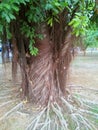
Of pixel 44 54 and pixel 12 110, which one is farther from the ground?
pixel 44 54

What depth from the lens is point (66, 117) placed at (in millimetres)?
3354

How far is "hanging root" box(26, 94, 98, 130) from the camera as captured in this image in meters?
3.09

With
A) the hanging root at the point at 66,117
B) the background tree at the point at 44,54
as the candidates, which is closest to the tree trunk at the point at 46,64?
the background tree at the point at 44,54

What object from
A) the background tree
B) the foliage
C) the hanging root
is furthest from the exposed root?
the foliage

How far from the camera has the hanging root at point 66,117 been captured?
309 cm

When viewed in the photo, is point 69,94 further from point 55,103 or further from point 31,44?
point 31,44

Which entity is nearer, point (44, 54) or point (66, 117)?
point (66, 117)

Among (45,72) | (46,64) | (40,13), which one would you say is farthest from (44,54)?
(40,13)

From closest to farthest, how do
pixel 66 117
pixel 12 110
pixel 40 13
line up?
pixel 40 13, pixel 66 117, pixel 12 110

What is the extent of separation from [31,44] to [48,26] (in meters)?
0.45

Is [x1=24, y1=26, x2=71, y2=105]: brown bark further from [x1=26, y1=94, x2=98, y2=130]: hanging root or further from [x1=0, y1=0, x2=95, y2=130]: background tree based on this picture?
[x1=26, y1=94, x2=98, y2=130]: hanging root

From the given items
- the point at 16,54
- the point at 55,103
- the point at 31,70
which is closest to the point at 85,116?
the point at 55,103

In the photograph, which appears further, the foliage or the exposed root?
the exposed root

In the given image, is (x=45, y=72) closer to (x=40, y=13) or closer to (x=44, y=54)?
(x=44, y=54)
